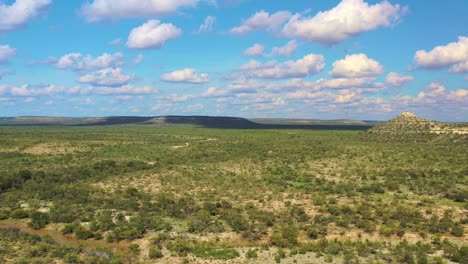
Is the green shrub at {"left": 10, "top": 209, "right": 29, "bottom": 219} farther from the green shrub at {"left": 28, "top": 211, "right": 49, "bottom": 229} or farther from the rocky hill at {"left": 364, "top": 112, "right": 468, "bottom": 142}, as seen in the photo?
the rocky hill at {"left": 364, "top": 112, "right": 468, "bottom": 142}

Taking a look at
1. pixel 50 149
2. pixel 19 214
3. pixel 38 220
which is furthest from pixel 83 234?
pixel 50 149

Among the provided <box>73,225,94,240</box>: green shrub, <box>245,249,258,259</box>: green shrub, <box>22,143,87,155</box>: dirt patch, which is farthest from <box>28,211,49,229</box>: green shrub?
<box>22,143,87,155</box>: dirt patch

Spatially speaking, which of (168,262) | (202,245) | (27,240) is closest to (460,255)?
(202,245)

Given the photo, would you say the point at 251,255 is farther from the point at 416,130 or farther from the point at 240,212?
the point at 416,130

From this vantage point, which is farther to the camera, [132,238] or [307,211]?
[307,211]

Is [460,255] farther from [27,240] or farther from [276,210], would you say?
[27,240]

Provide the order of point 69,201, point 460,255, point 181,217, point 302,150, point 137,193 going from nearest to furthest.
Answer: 1. point 460,255
2. point 181,217
3. point 69,201
4. point 137,193
5. point 302,150

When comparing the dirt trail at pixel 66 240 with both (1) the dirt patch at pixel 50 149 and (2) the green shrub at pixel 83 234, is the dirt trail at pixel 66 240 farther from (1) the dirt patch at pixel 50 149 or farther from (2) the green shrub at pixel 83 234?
(1) the dirt patch at pixel 50 149
